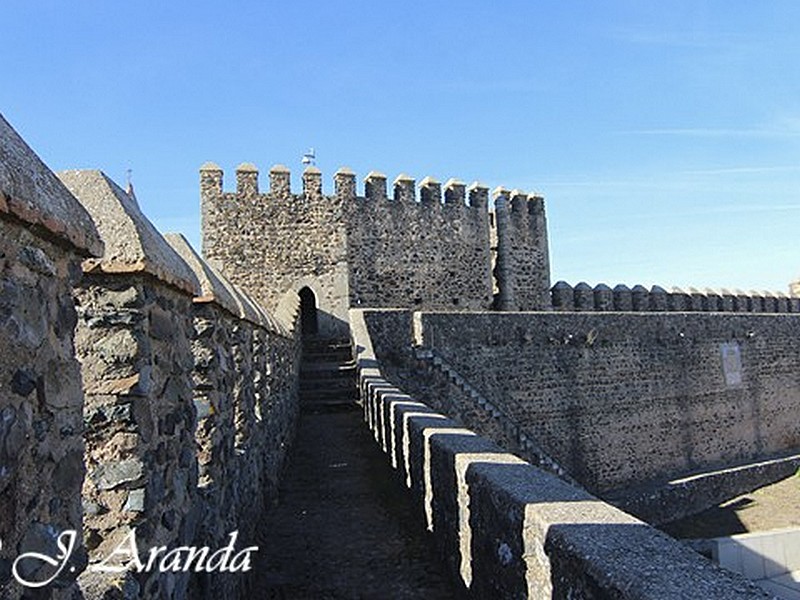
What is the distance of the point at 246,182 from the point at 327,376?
7331 mm

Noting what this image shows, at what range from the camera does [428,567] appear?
434 centimetres

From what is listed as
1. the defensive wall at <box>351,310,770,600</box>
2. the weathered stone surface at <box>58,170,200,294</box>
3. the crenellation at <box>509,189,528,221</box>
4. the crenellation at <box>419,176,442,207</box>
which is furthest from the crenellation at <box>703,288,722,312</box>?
the weathered stone surface at <box>58,170,200,294</box>

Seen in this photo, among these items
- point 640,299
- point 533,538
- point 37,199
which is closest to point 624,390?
point 640,299

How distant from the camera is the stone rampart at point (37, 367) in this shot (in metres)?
1.46

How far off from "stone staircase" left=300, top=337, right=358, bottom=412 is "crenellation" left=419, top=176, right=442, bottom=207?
518 cm

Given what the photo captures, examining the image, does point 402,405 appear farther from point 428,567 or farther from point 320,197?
point 320,197

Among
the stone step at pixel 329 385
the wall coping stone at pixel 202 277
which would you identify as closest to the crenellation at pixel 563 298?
the stone step at pixel 329 385

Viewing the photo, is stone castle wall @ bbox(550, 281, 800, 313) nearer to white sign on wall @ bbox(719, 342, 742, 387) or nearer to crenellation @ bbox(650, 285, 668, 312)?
crenellation @ bbox(650, 285, 668, 312)

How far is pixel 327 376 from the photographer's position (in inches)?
547

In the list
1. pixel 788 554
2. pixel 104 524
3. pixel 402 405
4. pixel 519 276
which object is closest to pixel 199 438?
pixel 104 524

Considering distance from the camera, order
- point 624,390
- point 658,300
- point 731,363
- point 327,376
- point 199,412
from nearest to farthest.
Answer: point 199,412 → point 327,376 → point 624,390 → point 731,363 → point 658,300

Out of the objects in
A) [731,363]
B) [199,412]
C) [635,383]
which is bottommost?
[635,383]

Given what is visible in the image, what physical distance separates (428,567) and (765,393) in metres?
19.9

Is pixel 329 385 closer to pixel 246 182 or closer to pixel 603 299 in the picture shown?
pixel 246 182
